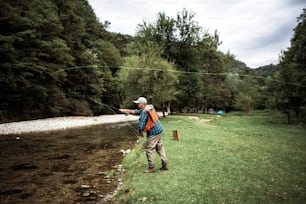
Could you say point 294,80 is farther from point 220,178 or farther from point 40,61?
point 40,61

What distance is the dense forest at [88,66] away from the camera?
2473cm

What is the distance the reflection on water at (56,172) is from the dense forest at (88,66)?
529 centimetres

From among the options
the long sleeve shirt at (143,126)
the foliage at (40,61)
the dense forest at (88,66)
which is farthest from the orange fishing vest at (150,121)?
the foliage at (40,61)

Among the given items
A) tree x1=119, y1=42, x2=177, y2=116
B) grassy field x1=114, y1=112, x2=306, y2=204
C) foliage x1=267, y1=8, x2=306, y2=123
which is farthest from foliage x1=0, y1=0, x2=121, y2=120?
foliage x1=267, y1=8, x2=306, y2=123

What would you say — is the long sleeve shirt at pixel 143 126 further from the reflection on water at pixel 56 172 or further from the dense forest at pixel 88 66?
the dense forest at pixel 88 66

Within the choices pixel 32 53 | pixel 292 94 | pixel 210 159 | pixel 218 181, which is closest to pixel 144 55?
pixel 32 53

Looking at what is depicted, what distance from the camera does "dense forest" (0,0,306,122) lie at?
24734 millimetres

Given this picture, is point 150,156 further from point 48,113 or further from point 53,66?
point 48,113

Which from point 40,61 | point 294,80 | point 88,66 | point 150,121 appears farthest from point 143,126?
point 40,61

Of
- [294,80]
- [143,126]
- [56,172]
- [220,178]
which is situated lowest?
[56,172]

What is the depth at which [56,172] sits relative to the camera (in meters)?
9.33

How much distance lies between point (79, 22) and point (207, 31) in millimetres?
22954

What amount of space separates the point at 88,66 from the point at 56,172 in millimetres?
11279

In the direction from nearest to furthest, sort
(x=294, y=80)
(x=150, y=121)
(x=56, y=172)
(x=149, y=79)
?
(x=150, y=121)
(x=56, y=172)
(x=294, y=80)
(x=149, y=79)
